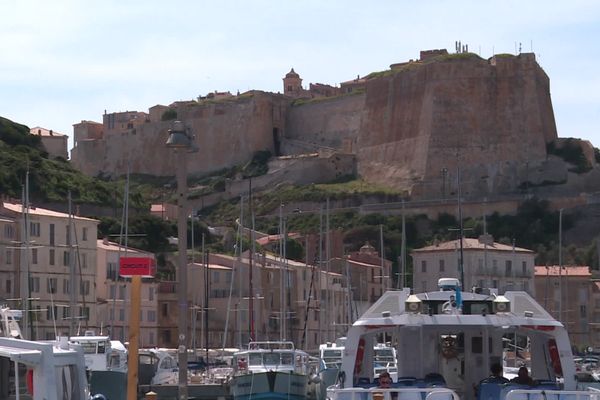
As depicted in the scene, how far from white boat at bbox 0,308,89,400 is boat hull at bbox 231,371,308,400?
1243 cm

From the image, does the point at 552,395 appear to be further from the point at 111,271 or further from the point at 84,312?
the point at 111,271

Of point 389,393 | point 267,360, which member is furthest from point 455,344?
point 267,360

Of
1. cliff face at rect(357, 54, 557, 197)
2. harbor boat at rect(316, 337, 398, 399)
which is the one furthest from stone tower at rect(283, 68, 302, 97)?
harbor boat at rect(316, 337, 398, 399)

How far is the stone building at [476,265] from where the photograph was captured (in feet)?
184

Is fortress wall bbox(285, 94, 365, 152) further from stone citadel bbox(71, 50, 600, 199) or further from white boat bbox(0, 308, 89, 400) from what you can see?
white boat bbox(0, 308, 89, 400)

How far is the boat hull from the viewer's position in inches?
1007

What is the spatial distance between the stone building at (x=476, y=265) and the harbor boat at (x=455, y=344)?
39203 mm

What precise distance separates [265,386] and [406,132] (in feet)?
260

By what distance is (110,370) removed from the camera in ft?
91.1

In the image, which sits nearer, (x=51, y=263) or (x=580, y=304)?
(x=51, y=263)

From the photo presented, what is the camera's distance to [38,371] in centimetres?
1230

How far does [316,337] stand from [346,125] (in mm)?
64692

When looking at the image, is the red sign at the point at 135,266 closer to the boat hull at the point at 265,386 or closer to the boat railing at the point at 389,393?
the boat railing at the point at 389,393

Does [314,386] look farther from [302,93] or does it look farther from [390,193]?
[302,93]
